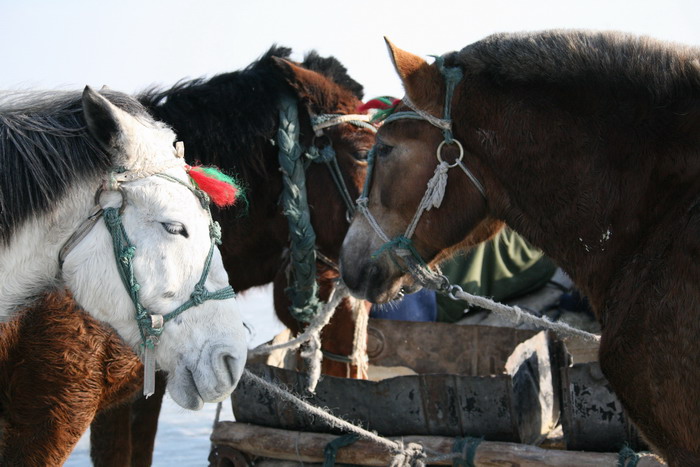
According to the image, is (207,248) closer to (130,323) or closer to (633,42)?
(130,323)

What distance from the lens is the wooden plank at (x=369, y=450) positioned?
2848mm

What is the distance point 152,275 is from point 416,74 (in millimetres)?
1112

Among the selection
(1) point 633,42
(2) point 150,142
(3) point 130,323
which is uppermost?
(1) point 633,42

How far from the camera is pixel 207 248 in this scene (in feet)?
7.39

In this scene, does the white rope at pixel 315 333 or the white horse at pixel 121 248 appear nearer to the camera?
the white horse at pixel 121 248

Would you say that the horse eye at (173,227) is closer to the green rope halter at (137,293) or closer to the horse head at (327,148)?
the green rope halter at (137,293)

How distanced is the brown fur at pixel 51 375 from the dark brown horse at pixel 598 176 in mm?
1147

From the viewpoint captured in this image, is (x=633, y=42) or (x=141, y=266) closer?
(x=141, y=266)

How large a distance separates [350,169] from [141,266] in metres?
1.66

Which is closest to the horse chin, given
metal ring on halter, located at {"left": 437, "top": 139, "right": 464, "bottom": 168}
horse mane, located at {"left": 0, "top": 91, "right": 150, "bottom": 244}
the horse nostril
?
the horse nostril

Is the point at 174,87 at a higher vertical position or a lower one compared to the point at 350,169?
higher

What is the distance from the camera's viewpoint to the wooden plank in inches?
112

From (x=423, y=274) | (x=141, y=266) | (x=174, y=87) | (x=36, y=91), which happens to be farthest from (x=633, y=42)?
(x=174, y=87)

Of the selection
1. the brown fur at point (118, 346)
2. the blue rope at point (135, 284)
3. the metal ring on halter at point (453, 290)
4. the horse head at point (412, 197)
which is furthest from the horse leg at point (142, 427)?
the blue rope at point (135, 284)
